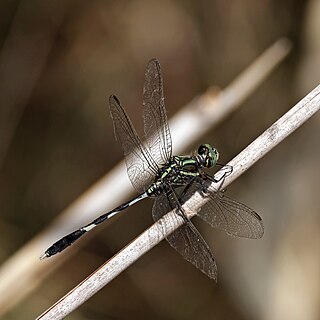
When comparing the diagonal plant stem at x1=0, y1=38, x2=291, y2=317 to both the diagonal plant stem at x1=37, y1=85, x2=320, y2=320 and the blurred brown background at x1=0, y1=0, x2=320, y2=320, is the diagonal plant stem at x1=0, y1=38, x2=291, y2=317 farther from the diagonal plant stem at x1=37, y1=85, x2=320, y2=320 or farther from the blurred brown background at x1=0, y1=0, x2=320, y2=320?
the diagonal plant stem at x1=37, y1=85, x2=320, y2=320

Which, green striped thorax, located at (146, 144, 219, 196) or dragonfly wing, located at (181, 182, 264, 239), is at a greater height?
green striped thorax, located at (146, 144, 219, 196)

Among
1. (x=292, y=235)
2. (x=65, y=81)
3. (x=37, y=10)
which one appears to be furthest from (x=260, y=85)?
(x=37, y=10)

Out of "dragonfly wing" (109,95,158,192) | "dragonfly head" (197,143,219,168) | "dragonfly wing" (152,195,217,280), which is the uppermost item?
"dragonfly wing" (109,95,158,192)

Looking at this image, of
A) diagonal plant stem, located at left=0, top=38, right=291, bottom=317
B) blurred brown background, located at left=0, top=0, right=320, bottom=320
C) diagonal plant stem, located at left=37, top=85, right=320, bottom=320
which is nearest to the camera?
diagonal plant stem, located at left=37, top=85, right=320, bottom=320

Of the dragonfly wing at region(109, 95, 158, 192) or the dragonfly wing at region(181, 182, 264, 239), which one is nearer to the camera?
the dragonfly wing at region(181, 182, 264, 239)

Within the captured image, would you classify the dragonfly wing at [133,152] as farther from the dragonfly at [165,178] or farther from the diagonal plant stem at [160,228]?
the diagonal plant stem at [160,228]

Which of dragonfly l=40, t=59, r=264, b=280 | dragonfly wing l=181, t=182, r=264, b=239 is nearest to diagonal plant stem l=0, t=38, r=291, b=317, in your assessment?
dragonfly l=40, t=59, r=264, b=280

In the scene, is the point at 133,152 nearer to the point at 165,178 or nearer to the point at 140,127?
the point at 165,178

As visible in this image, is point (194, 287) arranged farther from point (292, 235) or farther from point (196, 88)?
point (196, 88)
